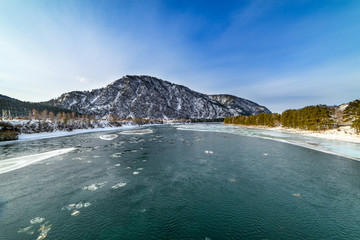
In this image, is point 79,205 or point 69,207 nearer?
point 69,207

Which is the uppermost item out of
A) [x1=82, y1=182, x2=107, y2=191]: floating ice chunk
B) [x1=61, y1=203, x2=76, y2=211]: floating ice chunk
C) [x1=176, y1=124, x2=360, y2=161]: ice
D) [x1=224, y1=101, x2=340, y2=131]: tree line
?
[x1=224, y1=101, x2=340, y2=131]: tree line

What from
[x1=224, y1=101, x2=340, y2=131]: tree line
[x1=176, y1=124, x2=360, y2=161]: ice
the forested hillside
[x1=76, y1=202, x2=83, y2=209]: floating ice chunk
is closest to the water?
[x1=76, y1=202, x2=83, y2=209]: floating ice chunk

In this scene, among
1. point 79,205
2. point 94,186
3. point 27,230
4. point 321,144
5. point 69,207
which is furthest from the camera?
point 321,144

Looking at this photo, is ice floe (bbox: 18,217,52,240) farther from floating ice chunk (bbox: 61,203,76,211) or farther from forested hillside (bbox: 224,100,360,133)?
forested hillside (bbox: 224,100,360,133)

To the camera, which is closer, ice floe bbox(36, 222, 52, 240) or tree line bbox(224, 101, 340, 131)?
ice floe bbox(36, 222, 52, 240)

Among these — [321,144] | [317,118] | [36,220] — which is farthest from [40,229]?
[317,118]

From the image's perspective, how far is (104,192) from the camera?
998 cm

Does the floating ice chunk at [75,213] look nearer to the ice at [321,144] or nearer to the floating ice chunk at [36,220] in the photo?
the floating ice chunk at [36,220]

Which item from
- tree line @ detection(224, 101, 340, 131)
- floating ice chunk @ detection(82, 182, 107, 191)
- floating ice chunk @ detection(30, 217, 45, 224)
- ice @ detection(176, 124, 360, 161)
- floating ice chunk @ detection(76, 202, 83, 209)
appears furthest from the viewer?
tree line @ detection(224, 101, 340, 131)

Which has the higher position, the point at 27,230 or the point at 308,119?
the point at 308,119

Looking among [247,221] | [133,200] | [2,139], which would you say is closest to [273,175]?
[247,221]

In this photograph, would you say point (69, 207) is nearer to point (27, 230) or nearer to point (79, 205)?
point (79, 205)

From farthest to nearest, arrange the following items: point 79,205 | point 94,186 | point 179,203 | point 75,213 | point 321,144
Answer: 1. point 321,144
2. point 94,186
3. point 179,203
4. point 79,205
5. point 75,213


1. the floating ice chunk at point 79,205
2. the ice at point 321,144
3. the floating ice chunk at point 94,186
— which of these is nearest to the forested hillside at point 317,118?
the ice at point 321,144
